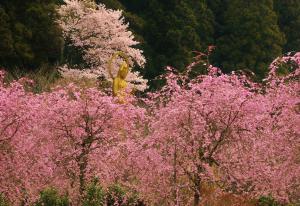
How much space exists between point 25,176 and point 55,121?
1.01 metres

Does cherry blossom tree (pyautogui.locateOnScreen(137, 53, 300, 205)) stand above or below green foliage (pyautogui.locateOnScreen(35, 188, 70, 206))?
above

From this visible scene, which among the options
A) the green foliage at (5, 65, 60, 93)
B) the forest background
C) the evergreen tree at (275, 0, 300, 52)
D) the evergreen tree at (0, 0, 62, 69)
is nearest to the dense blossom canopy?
the green foliage at (5, 65, 60, 93)

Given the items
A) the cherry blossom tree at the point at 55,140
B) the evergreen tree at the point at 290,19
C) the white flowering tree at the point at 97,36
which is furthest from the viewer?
the evergreen tree at the point at 290,19

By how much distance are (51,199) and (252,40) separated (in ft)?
81.4

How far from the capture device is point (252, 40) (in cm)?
3228

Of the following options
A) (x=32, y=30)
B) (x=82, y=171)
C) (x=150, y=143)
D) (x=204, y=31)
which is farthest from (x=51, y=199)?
(x=204, y=31)

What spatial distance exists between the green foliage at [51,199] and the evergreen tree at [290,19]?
2948 cm

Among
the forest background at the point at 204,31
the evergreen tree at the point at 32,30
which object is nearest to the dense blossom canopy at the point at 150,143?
the evergreen tree at the point at 32,30

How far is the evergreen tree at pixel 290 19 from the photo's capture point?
36.3m

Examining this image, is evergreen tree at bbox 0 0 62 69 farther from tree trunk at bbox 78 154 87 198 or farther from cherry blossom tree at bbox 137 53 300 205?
cherry blossom tree at bbox 137 53 300 205

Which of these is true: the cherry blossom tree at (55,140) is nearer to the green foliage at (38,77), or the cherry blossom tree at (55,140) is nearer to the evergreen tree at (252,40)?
the green foliage at (38,77)

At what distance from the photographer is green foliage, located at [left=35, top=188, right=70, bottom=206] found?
9172 mm

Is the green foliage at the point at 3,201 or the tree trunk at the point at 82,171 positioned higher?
the tree trunk at the point at 82,171

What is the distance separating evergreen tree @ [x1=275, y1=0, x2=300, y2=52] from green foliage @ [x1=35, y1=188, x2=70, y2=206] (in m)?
29.5
